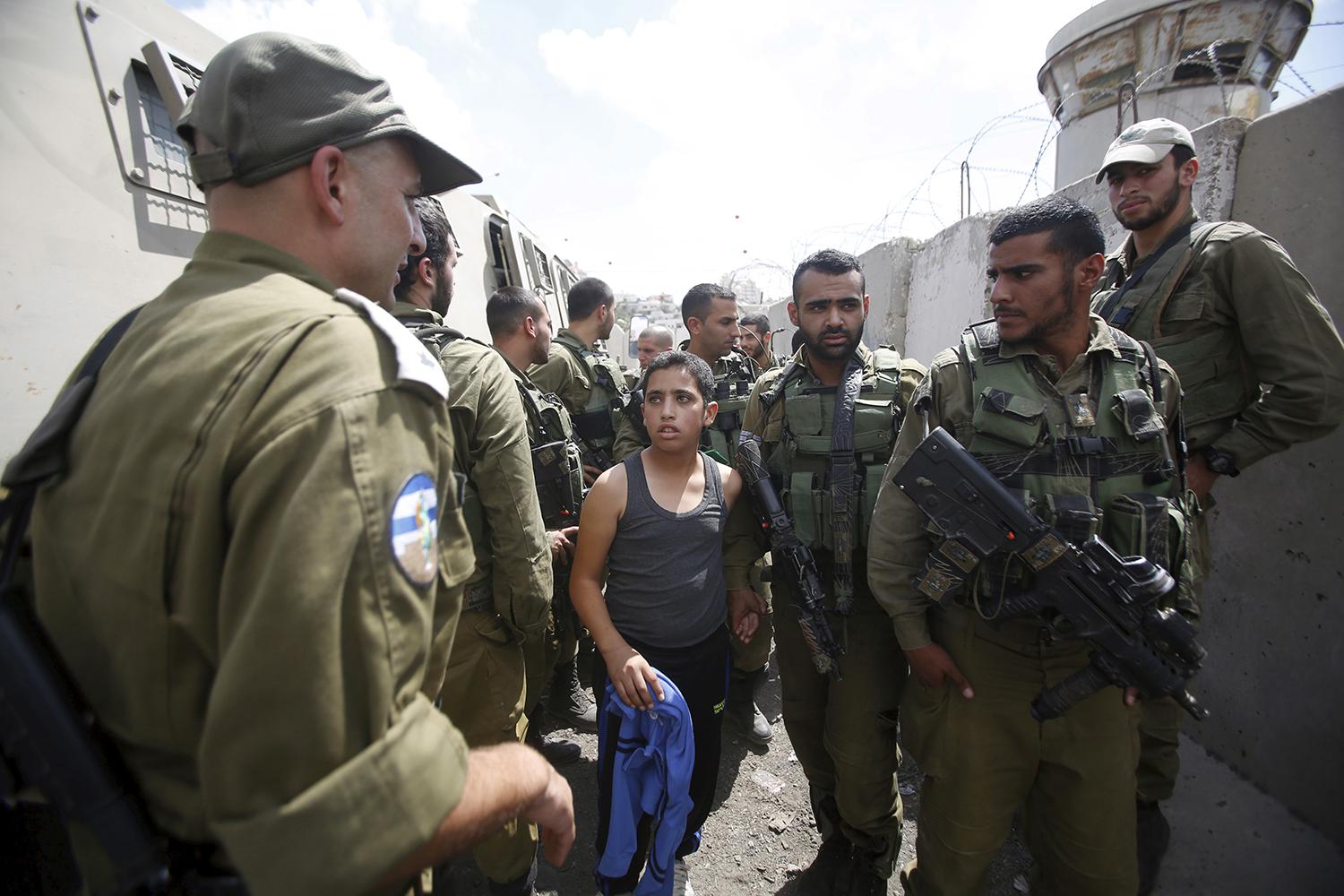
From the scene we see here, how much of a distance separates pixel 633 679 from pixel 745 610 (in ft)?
2.07

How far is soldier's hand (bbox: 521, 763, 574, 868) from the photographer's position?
850 mm

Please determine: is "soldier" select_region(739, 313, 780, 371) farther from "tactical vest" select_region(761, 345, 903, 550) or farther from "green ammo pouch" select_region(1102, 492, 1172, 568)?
"green ammo pouch" select_region(1102, 492, 1172, 568)

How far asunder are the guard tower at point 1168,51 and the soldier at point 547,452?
6.98 metres

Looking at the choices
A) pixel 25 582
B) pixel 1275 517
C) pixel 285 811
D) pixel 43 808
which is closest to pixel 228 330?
pixel 25 582

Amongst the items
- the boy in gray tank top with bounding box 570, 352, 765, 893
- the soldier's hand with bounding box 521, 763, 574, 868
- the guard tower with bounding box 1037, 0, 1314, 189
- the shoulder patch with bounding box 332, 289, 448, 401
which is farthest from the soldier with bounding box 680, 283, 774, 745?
the guard tower with bounding box 1037, 0, 1314, 189

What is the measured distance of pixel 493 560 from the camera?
194 cm

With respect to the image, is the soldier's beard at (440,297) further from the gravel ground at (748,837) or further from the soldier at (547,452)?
the gravel ground at (748,837)

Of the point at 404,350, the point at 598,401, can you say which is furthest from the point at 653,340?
the point at 404,350

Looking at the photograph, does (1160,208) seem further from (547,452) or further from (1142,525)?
(547,452)

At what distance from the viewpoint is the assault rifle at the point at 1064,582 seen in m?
1.47

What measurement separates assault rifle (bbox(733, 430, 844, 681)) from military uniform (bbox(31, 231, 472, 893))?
155 centimetres

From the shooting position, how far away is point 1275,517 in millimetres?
2305

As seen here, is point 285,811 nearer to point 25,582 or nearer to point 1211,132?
point 25,582

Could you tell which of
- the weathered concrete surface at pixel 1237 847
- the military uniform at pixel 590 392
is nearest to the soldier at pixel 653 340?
the military uniform at pixel 590 392
